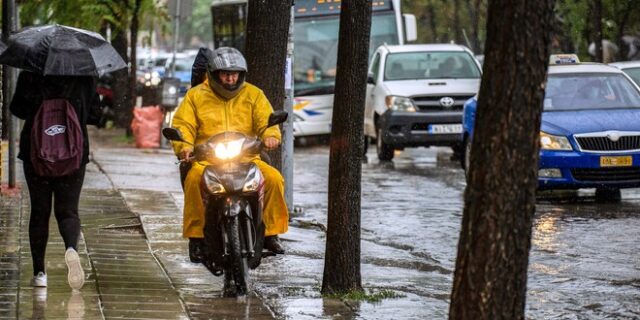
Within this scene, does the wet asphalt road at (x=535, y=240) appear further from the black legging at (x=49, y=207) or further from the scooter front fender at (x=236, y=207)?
the black legging at (x=49, y=207)

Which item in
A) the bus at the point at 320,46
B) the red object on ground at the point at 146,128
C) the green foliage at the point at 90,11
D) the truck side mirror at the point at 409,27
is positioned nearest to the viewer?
the red object on ground at the point at 146,128

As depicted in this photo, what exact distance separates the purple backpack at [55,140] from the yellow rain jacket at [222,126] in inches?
26.0

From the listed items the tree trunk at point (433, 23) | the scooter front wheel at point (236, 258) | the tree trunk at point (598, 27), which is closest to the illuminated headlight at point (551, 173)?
the scooter front wheel at point (236, 258)

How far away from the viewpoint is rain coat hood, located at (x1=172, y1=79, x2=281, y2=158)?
9547 mm

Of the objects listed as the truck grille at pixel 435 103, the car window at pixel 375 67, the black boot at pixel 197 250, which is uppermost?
the car window at pixel 375 67

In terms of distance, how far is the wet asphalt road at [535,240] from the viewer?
9.52 metres

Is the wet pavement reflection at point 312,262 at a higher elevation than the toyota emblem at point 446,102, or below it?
below

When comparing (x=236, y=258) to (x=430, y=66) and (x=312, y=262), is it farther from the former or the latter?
(x=430, y=66)

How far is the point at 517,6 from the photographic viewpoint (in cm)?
545

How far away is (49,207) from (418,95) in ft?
46.5

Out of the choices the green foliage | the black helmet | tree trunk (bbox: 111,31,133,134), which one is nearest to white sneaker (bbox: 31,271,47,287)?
the black helmet

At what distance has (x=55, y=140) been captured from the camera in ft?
30.4

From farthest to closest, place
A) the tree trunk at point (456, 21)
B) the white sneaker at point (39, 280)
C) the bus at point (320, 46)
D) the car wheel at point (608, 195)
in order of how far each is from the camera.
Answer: the tree trunk at point (456, 21) → the bus at point (320, 46) → the car wheel at point (608, 195) → the white sneaker at point (39, 280)

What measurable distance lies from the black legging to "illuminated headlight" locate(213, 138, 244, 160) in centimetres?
96
